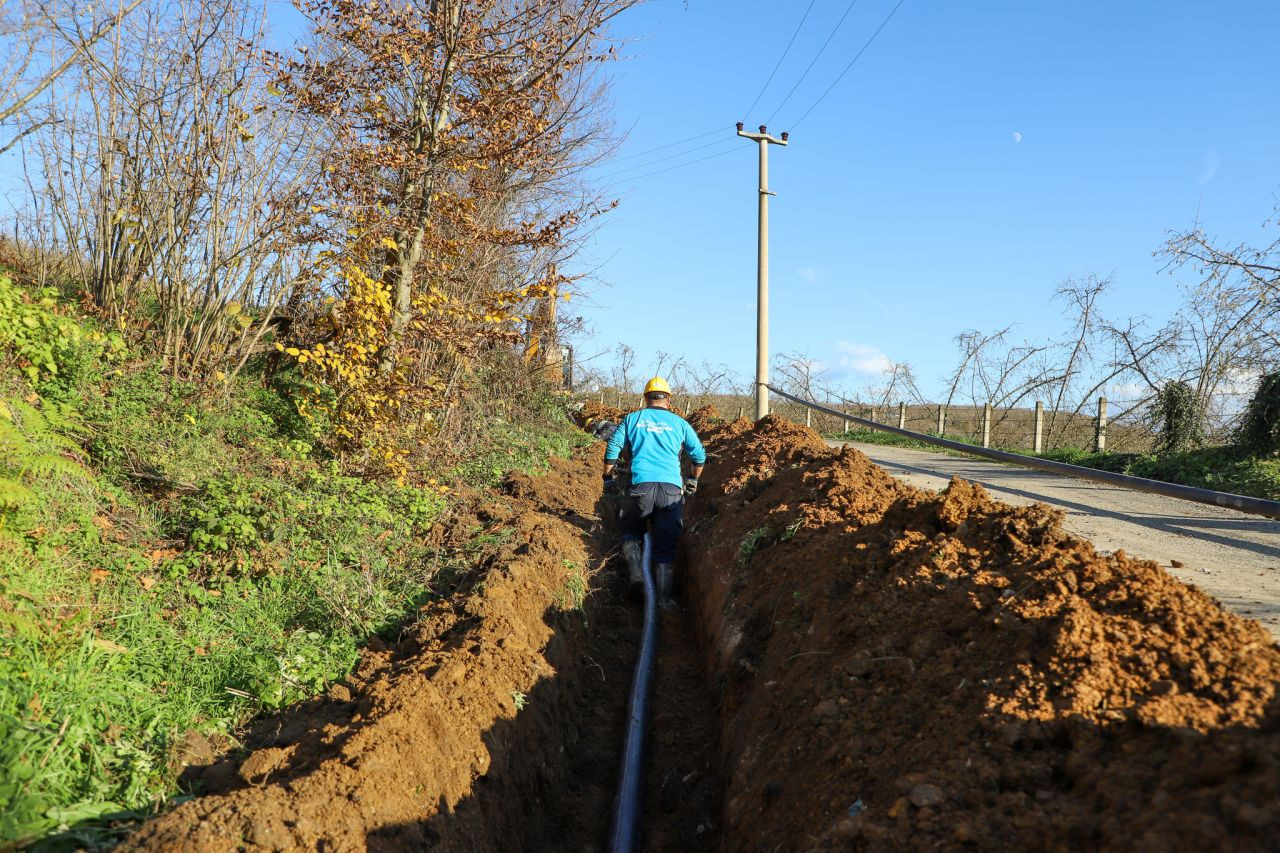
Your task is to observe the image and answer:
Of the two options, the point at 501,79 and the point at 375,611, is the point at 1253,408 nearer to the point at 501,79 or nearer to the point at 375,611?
the point at 501,79

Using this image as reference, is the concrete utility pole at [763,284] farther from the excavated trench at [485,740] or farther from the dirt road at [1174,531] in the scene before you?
the excavated trench at [485,740]

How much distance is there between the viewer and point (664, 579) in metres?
8.38

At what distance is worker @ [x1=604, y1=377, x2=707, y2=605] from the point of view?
8180 millimetres

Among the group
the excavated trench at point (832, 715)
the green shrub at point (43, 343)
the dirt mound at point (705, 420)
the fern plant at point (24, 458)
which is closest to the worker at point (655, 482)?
the excavated trench at point (832, 715)

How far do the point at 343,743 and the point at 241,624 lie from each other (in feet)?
5.76

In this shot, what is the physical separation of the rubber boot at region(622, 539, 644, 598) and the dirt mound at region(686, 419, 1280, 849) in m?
2.82

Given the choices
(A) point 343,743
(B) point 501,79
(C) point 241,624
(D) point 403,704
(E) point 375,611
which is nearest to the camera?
(A) point 343,743

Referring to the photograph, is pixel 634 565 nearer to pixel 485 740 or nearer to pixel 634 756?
pixel 634 756

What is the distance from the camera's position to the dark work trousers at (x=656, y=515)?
26.9 feet

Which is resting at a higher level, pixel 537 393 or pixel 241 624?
pixel 537 393

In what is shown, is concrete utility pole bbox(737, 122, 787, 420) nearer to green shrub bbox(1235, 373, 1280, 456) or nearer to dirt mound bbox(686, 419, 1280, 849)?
green shrub bbox(1235, 373, 1280, 456)

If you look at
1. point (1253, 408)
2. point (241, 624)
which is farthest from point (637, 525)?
point (1253, 408)

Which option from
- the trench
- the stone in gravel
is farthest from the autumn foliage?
the stone in gravel

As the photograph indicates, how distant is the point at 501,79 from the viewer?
26.5 feet
